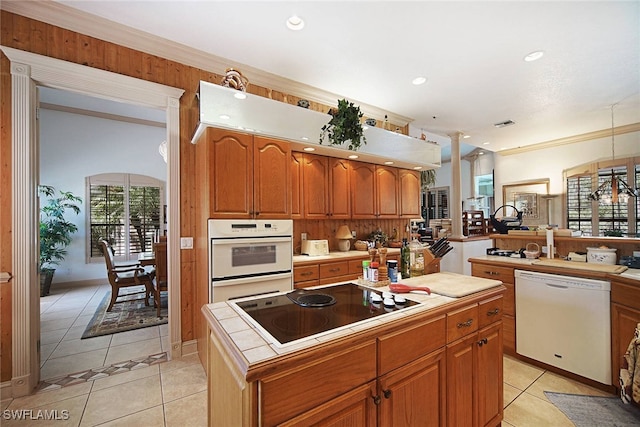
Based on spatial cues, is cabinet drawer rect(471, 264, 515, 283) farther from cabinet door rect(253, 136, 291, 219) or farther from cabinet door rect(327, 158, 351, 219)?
cabinet door rect(253, 136, 291, 219)

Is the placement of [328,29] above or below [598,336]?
above

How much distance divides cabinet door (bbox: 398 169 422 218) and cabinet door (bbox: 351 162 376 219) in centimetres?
60

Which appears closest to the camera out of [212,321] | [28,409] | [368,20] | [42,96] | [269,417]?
[269,417]

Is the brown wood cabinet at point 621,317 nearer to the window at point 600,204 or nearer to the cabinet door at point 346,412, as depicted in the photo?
the cabinet door at point 346,412

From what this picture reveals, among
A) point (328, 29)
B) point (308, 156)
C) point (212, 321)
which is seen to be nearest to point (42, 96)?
point (308, 156)

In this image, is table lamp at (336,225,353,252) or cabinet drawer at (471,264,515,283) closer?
cabinet drawer at (471,264,515,283)

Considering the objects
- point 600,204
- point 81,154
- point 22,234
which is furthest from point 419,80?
point 81,154

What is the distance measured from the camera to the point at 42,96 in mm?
4742

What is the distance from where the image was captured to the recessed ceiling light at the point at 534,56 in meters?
2.73

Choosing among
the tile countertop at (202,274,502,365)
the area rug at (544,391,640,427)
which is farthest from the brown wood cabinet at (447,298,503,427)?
→ the area rug at (544,391,640,427)

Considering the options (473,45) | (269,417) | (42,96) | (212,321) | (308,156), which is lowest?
(269,417)

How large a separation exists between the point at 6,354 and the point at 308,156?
10.3ft

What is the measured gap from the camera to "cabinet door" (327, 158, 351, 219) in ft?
11.6

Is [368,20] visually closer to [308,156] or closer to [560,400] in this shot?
[308,156]
